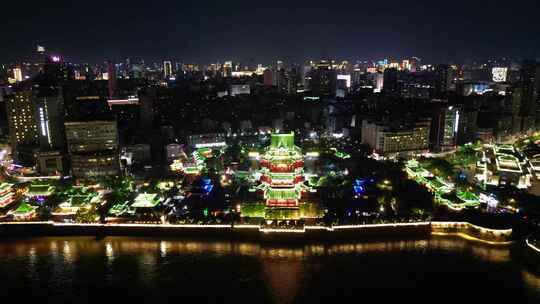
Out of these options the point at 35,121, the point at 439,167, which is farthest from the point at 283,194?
the point at 35,121

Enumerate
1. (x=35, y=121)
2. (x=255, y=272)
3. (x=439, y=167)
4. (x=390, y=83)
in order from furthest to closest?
(x=390, y=83) → (x=35, y=121) → (x=439, y=167) → (x=255, y=272)

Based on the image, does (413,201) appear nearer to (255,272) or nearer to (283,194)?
(283,194)

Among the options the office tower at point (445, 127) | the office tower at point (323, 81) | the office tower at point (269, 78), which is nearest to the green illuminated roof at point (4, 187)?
the office tower at point (445, 127)

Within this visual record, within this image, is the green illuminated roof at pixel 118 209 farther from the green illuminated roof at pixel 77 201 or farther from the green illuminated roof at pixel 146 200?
the green illuminated roof at pixel 77 201

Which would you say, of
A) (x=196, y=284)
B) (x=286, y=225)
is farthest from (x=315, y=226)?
(x=196, y=284)

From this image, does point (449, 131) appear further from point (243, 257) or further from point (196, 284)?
point (196, 284)
